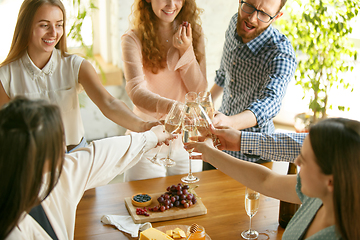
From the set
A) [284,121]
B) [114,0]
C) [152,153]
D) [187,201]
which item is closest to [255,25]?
[152,153]

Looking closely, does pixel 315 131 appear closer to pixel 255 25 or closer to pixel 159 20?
pixel 255 25

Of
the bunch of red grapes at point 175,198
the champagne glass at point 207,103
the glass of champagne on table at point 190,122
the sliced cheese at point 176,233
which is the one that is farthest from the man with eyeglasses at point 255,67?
the sliced cheese at point 176,233

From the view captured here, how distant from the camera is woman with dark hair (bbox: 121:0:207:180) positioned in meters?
2.02

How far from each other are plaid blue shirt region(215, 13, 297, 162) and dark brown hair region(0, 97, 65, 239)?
4.30ft

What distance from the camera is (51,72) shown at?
1.87 meters

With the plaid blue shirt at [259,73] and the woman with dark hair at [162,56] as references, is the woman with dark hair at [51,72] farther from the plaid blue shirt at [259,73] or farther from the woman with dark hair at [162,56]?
the plaid blue shirt at [259,73]

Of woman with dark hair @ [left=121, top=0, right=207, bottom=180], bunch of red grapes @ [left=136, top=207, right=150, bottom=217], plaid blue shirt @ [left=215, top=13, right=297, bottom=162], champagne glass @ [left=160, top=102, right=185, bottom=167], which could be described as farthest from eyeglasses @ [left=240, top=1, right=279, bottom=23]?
bunch of red grapes @ [left=136, top=207, right=150, bottom=217]

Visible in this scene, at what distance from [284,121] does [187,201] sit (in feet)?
11.9

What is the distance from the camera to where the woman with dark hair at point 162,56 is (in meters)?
2.02

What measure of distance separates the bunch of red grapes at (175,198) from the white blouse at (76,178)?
0.90 feet

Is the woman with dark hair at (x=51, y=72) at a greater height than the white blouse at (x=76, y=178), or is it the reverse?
the woman with dark hair at (x=51, y=72)

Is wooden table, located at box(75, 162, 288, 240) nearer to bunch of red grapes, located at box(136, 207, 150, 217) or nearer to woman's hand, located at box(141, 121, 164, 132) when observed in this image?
bunch of red grapes, located at box(136, 207, 150, 217)

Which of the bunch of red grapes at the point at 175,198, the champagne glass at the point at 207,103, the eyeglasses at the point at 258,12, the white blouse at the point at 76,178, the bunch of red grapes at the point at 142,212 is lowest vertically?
the bunch of red grapes at the point at 142,212

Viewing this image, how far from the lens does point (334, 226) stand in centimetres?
94
